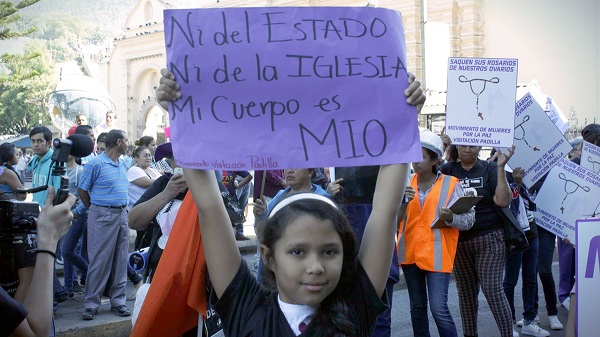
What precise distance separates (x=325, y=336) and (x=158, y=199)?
230 centimetres

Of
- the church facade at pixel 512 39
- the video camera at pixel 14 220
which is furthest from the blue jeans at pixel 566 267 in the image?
the church facade at pixel 512 39

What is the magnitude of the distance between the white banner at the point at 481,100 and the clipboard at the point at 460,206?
669 millimetres

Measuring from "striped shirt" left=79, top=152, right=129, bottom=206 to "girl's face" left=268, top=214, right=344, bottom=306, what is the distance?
5401 millimetres

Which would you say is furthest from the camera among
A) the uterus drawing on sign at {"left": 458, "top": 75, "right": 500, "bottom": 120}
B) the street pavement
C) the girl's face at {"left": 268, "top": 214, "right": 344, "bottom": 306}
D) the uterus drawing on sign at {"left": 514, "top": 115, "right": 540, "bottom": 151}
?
the street pavement

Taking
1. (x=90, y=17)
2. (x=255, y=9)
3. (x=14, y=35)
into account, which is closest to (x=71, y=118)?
(x=14, y=35)

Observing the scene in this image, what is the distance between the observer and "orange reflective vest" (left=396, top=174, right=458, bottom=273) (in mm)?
5344

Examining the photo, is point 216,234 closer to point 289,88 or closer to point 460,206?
point 289,88

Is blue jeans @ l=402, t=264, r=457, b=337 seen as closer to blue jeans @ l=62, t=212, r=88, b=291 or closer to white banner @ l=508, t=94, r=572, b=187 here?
white banner @ l=508, t=94, r=572, b=187

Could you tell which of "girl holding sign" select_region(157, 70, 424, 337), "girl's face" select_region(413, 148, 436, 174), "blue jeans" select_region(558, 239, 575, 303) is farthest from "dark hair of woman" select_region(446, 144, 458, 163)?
"girl holding sign" select_region(157, 70, 424, 337)

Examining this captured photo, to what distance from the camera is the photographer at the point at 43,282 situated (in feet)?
7.58

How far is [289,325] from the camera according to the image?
233 centimetres

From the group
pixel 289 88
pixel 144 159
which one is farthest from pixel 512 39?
pixel 289 88

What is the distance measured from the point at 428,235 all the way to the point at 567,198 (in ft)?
4.92

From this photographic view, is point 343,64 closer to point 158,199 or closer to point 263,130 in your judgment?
point 263,130
